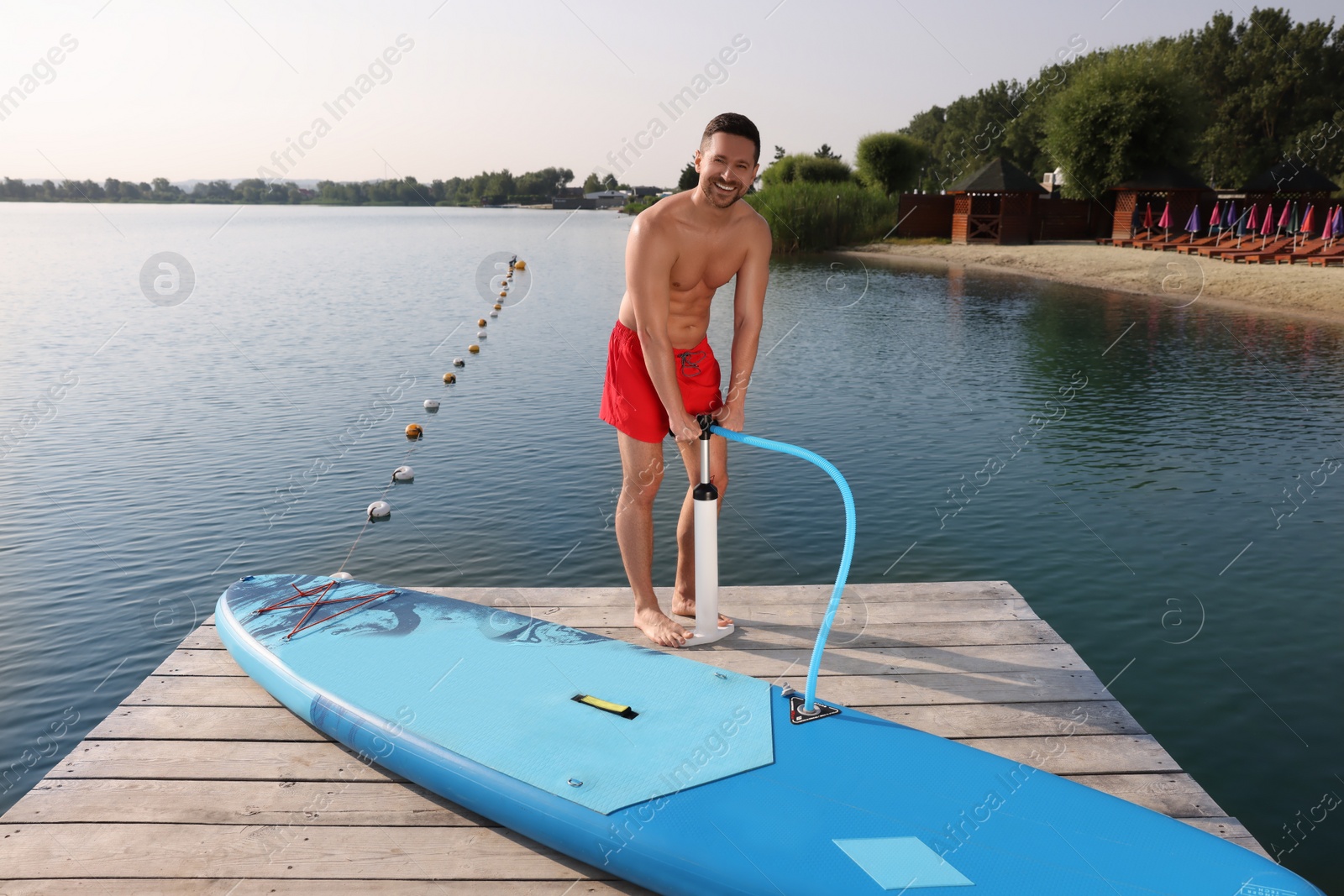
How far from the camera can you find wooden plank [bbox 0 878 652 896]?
2.53 meters

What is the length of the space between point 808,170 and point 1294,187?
23880mm

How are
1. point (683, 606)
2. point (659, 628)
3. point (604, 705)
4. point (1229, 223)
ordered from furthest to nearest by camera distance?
1. point (1229, 223)
2. point (683, 606)
3. point (659, 628)
4. point (604, 705)

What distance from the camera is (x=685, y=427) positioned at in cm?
384

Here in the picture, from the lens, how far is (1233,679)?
5.50 metres

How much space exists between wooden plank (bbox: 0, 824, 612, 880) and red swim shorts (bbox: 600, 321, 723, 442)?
1.81 meters

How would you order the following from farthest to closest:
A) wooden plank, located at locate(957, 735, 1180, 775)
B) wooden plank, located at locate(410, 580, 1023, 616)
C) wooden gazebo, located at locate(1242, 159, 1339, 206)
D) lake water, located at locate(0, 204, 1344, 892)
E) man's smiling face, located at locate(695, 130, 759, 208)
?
wooden gazebo, located at locate(1242, 159, 1339, 206) < lake water, located at locate(0, 204, 1344, 892) < wooden plank, located at locate(410, 580, 1023, 616) < man's smiling face, located at locate(695, 130, 759, 208) < wooden plank, located at locate(957, 735, 1180, 775)

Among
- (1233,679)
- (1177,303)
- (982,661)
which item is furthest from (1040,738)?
(1177,303)

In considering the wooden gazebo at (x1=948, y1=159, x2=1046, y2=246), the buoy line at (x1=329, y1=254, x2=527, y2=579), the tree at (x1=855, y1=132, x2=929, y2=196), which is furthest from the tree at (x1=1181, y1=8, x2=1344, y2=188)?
the buoy line at (x1=329, y1=254, x2=527, y2=579)

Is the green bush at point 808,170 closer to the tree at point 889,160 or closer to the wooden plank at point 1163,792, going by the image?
the tree at point 889,160

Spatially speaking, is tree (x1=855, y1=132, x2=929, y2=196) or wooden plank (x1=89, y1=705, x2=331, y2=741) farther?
tree (x1=855, y1=132, x2=929, y2=196)

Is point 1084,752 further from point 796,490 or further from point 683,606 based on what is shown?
point 796,490

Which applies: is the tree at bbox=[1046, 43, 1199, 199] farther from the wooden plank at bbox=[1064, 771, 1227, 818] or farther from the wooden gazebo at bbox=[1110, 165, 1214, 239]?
the wooden plank at bbox=[1064, 771, 1227, 818]

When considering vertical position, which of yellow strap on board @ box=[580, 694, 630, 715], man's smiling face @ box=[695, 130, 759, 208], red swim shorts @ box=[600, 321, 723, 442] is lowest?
yellow strap on board @ box=[580, 694, 630, 715]

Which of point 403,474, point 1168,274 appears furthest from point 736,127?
point 1168,274
